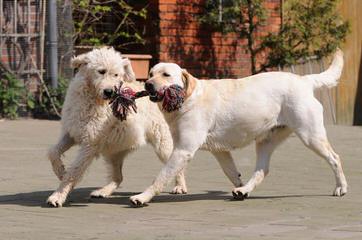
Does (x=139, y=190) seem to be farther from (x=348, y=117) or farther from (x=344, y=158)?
(x=348, y=117)

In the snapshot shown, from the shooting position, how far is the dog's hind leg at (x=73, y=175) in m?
9.07

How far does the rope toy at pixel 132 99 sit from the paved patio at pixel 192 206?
34.4 inches

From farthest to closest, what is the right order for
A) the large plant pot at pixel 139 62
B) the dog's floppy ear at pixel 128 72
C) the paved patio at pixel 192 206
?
the large plant pot at pixel 139 62, the dog's floppy ear at pixel 128 72, the paved patio at pixel 192 206

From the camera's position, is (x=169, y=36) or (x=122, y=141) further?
(x=169, y=36)

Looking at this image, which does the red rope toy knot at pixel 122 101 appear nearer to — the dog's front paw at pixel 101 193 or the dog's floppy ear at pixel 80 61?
the dog's floppy ear at pixel 80 61

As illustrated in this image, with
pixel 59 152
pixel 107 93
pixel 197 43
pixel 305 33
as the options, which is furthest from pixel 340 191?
pixel 197 43

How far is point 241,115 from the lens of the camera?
378 inches

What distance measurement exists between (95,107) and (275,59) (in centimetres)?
1056

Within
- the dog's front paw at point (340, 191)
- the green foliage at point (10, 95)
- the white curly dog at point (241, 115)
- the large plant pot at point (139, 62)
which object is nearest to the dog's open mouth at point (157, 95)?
the white curly dog at point (241, 115)

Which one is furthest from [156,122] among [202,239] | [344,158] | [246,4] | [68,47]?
[246,4]

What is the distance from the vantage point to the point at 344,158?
1391cm

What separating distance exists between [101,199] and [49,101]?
8.10m

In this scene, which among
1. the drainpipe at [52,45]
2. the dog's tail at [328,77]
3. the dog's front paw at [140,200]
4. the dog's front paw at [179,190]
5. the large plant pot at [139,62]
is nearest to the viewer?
the dog's front paw at [140,200]

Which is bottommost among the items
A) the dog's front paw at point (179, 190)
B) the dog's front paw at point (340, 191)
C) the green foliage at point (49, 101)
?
the green foliage at point (49, 101)
